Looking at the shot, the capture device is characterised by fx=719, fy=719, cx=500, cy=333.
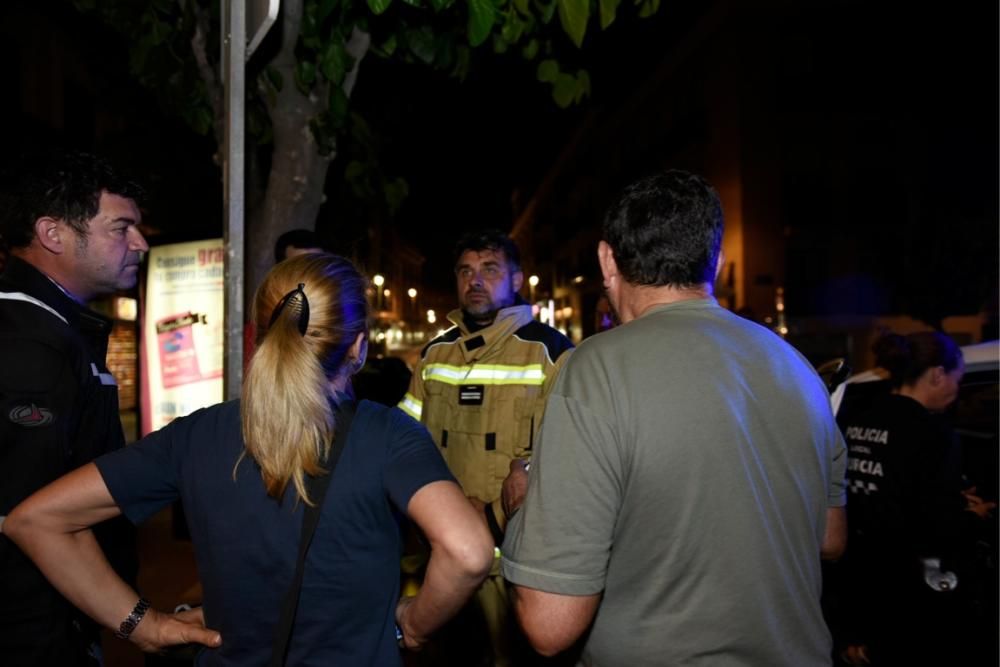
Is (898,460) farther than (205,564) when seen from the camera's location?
Yes

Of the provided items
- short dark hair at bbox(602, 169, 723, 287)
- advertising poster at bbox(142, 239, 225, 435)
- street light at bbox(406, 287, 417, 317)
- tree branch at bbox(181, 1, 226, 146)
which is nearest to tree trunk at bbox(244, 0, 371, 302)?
tree branch at bbox(181, 1, 226, 146)

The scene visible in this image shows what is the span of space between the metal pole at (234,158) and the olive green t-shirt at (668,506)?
1436 mm

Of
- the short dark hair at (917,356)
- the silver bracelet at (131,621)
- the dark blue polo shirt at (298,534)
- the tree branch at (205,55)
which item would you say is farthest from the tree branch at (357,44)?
the short dark hair at (917,356)

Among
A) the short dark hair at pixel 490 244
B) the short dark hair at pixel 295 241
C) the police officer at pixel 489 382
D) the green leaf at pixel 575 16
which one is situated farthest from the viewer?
the short dark hair at pixel 490 244

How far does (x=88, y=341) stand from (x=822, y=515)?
2.37m

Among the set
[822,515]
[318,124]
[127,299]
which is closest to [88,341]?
[318,124]

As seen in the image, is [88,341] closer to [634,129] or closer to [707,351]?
[707,351]

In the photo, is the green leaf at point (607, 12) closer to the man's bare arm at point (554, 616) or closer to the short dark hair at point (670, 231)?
the short dark hair at point (670, 231)

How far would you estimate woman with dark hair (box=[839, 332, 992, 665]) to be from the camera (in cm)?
371

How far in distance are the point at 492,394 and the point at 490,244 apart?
90 cm

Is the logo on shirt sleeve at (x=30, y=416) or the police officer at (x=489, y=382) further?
the police officer at (x=489, y=382)

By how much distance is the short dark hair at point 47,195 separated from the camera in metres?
2.42

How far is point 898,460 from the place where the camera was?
3.81 metres

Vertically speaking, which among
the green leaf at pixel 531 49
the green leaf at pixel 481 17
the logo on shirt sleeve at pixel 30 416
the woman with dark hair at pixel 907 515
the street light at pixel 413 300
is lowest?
the woman with dark hair at pixel 907 515
